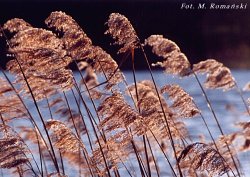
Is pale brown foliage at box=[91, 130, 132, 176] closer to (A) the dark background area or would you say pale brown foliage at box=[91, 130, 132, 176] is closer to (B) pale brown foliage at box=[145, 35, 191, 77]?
(B) pale brown foliage at box=[145, 35, 191, 77]

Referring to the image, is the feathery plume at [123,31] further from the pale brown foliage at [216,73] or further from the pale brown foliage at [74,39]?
the pale brown foliage at [216,73]

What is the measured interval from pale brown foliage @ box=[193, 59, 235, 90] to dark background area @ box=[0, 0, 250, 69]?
14.7m

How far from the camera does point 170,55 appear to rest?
4672 mm

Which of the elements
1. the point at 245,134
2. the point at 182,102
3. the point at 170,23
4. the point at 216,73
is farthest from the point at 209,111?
the point at 182,102

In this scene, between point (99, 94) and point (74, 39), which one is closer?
point (74, 39)

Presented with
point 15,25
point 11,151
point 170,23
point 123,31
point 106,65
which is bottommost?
point 11,151

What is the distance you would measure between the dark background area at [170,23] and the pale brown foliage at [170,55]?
1504 centimetres

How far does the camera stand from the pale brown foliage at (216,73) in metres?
5.00

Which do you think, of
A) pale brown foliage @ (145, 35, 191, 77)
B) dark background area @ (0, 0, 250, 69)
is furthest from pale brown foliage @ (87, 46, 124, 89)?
dark background area @ (0, 0, 250, 69)

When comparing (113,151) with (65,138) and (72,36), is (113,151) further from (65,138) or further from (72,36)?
(72,36)

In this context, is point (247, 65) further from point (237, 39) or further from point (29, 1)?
point (29, 1)

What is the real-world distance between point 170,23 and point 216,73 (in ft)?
56.6

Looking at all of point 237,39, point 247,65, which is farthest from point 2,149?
point 247,65

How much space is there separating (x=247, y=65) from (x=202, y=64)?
72.7 feet
